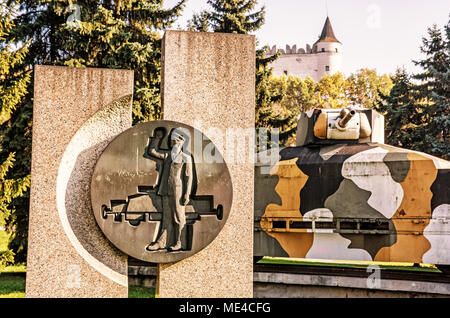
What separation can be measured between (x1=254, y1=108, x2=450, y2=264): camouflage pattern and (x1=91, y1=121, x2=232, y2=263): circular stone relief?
416 cm

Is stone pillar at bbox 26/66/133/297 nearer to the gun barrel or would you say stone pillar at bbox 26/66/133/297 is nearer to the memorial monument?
the memorial monument

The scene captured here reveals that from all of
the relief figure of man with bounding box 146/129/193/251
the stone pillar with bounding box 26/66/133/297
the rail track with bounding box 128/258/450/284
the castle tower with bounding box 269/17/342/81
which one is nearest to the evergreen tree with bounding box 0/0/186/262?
the rail track with bounding box 128/258/450/284

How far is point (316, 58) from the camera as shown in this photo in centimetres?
6525

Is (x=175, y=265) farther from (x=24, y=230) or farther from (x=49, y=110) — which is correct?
(x=24, y=230)

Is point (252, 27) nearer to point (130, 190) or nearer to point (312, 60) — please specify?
point (130, 190)

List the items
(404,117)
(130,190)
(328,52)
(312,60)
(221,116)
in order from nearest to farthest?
(130,190) → (221,116) → (404,117) → (328,52) → (312,60)

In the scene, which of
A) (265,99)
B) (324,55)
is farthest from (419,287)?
(324,55)

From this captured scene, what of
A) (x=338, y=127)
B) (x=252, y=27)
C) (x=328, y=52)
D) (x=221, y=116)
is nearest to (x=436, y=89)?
(x=252, y=27)

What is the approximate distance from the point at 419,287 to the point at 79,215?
19.6ft

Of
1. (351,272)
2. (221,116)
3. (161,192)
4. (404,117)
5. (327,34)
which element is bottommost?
(351,272)

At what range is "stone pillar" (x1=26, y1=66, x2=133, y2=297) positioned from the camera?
217 inches

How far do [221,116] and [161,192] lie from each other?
116cm

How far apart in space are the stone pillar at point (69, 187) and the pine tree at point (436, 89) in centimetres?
1652

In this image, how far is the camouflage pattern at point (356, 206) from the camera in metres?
9.01
